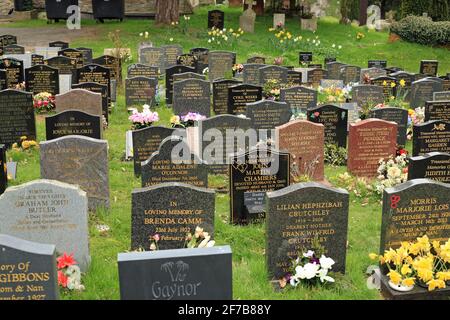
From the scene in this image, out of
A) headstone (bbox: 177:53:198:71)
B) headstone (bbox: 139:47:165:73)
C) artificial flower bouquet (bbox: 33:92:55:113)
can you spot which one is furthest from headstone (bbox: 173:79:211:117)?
headstone (bbox: 139:47:165:73)

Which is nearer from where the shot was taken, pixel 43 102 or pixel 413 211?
pixel 413 211

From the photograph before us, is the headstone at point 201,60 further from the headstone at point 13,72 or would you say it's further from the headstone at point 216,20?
the headstone at point 216,20

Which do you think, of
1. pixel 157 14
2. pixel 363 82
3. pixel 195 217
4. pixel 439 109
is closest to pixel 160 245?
pixel 195 217

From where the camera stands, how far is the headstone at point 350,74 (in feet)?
64.4

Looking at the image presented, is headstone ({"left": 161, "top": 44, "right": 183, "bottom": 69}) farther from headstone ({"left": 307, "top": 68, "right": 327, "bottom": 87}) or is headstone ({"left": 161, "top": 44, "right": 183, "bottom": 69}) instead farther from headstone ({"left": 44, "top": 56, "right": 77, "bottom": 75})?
headstone ({"left": 307, "top": 68, "right": 327, "bottom": 87})

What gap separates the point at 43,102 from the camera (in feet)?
47.9

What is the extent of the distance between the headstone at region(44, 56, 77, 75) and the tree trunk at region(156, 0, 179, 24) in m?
13.0

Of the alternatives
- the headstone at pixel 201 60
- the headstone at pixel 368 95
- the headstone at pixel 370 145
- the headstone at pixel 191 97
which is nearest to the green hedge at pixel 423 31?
the headstone at pixel 201 60

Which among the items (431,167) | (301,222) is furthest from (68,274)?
(431,167)

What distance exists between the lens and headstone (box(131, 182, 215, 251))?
669 cm

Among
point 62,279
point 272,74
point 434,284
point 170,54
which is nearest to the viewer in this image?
point 434,284

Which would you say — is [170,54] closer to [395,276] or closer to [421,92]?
[421,92]

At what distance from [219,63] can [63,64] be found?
491 centimetres

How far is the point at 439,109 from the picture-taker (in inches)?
507
